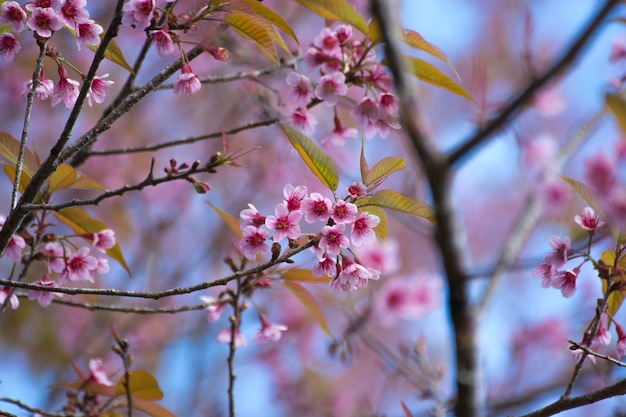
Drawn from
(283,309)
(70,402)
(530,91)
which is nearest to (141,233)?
(283,309)

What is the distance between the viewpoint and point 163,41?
1333 mm

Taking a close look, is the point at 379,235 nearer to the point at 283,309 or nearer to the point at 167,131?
the point at 283,309

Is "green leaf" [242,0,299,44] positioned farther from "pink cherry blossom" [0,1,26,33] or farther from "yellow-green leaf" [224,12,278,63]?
"pink cherry blossom" [0,1,26,33]

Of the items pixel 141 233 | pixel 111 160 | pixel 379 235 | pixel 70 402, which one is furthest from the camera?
pixel 111 160

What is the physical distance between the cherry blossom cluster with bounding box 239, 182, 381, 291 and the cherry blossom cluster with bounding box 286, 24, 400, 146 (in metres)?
0.32

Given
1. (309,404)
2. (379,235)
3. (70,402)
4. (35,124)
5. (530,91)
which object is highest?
(35,124)

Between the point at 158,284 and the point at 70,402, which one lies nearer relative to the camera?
the point at 70,402

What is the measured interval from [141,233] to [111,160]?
2.28 feet

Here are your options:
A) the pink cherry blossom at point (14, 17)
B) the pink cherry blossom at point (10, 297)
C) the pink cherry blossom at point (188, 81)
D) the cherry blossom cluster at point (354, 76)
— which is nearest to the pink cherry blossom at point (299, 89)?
the cherry blossom cluster at point (354, 76)

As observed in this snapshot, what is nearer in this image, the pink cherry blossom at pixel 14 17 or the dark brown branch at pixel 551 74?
the dark brown branch at pixel 551 74

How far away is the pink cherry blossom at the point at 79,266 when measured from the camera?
1.51 m

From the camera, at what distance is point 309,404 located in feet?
12.5

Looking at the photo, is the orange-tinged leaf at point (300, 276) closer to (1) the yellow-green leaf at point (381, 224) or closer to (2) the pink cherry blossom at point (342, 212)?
(1) the yellow-green leaf at point (381, 224)

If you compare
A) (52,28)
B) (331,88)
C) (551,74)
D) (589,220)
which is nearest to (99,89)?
(52,28)
